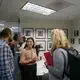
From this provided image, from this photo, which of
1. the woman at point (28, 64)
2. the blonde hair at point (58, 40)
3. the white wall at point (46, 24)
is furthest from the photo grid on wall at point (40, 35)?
the blonde hair at point (58, 40)

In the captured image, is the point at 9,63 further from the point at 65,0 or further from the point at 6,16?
the point at 6,16

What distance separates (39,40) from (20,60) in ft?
12.4

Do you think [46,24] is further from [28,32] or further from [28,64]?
[28,64]

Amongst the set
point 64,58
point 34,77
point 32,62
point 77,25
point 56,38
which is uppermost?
point 77,25

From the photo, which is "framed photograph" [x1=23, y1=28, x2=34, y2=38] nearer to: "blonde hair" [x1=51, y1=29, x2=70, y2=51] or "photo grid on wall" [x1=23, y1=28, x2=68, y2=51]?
"photo grid on wall" [x1=23, y1=28, x2=68, y2=51]

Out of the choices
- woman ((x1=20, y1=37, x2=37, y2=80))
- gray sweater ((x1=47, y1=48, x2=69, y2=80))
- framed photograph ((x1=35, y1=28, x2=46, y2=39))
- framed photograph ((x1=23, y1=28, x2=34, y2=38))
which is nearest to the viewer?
gray sweater ((x1=47, y1=48, x2=69, y2=80))

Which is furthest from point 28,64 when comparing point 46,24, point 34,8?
point 46,24

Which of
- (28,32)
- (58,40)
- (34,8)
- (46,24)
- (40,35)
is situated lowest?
(58,40)

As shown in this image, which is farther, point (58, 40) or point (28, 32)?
point (28, 32)

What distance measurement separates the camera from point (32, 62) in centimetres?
361

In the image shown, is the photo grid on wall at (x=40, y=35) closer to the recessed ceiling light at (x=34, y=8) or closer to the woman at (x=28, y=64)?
the recessed ceiling light at (x=34, y=8)

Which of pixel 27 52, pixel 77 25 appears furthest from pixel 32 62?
pixel 77 25

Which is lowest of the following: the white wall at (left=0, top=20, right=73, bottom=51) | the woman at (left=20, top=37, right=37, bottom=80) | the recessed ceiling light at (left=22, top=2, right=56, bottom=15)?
the woman at (left=20, top=37, right=37, bottom=80)

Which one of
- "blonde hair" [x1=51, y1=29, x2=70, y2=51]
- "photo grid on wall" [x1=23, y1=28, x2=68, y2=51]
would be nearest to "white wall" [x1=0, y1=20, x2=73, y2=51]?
"photo grid on wall" [x1=23, y1=28, x2=68, y2=51]
